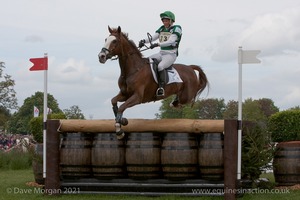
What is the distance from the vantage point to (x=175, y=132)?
7621mm

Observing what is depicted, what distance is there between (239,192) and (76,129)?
2526mm

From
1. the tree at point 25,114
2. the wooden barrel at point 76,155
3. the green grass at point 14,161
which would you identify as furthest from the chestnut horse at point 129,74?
the tree at point 25,114

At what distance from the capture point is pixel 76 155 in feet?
26.3

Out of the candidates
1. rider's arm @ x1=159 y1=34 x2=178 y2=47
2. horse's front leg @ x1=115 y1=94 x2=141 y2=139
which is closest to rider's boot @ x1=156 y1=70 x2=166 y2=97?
rider's arm @ x1=159 y1=34 x2=178 y2=47

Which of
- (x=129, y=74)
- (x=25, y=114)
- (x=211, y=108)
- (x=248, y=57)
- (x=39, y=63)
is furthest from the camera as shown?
(x=25, y=114)

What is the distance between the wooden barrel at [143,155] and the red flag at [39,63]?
172 centimetres

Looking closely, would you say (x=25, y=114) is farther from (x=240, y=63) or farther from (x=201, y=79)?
(x=240, y=63)

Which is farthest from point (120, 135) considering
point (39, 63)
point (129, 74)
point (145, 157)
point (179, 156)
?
point (39, 63)

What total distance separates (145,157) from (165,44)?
2.02 metres

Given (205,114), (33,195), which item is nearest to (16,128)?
(205,114)

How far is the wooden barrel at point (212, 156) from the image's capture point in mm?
7457

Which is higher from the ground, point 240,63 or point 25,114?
point 25,114

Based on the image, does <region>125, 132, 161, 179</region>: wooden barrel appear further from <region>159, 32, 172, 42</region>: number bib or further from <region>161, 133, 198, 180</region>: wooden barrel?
<region>159, 32, 172, 42</region>: number bib

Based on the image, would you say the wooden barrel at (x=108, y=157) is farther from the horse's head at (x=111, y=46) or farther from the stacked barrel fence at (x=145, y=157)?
the horse's head at (x=111, y=46)
